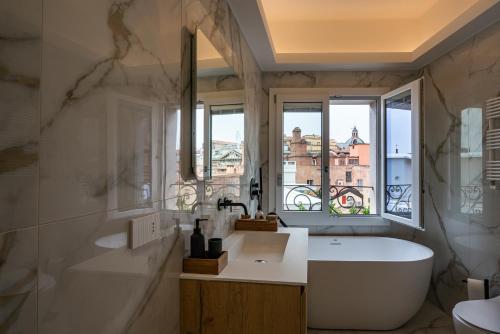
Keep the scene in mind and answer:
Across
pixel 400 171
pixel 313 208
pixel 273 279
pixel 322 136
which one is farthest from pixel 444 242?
pixel 273 279

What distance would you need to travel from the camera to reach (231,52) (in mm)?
2279

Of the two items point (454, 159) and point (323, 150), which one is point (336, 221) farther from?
point (454, 159)

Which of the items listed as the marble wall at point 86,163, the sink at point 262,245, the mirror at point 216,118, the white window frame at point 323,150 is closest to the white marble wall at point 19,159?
the marble wall at point 86,163

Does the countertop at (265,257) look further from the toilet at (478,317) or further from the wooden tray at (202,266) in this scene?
the toilet at (478,317)

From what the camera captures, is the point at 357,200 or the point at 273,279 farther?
the point at 357,200

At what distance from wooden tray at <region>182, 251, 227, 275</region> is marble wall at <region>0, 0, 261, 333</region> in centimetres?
10

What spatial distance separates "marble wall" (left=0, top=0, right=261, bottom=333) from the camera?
0.61 m

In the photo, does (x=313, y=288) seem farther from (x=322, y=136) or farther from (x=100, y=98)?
(x=100, y=98)

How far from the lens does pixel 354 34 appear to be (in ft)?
11.9

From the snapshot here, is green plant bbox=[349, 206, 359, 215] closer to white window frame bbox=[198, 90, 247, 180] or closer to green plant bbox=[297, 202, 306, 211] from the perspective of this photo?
green plant bbox=[297, 202, 306, 211]

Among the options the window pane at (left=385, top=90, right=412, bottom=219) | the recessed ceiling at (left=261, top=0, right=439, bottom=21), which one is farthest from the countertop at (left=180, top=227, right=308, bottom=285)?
the recessed ceiling at (left=261, top=0, right=439, bottom=21)

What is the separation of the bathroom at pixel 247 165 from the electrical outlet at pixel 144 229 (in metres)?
0.01

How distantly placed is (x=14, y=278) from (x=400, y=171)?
3.67 meters

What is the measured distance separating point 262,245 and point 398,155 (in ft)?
6.87
